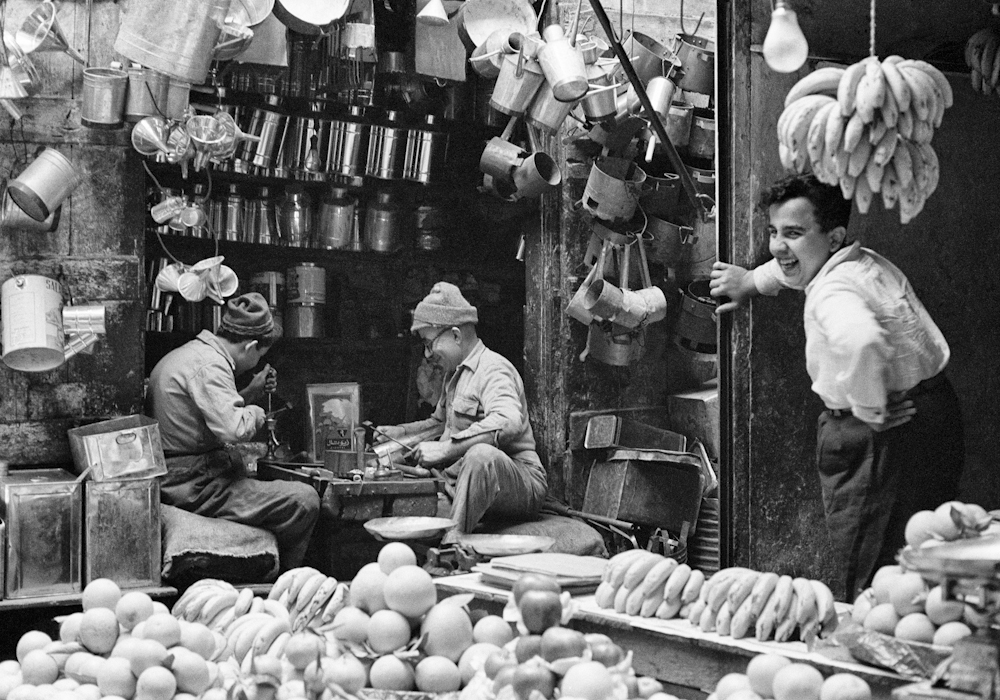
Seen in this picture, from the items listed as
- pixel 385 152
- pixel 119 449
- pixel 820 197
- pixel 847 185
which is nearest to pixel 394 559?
pixel 847 185

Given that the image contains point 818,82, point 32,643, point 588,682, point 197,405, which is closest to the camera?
point 588,682

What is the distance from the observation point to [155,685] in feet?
7.86

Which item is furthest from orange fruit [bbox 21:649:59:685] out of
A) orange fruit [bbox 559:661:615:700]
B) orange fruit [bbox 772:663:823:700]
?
orange fruit [bbox 772:663:823:700]

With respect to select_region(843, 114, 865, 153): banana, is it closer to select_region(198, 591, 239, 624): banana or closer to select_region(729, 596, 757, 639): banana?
select_region(729, 596, 757, 639): banana

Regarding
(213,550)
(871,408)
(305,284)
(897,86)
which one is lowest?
(213,550)

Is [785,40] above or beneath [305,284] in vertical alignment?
above

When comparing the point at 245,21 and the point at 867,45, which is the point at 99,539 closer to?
the point at 245,21

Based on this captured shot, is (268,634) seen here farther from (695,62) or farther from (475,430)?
(695,62)

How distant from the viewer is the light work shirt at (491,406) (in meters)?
6.14

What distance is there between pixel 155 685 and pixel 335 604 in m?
0.40

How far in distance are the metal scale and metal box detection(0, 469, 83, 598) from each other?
4.20 meters

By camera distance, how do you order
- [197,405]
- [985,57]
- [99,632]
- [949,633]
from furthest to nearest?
1. [197,405]
2. [985,57]
3. [99,632]
4. [949,633]

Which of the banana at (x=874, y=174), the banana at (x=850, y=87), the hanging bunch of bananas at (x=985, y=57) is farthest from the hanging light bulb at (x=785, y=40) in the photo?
the hanging bunch of bananas at (x=985, y=57)

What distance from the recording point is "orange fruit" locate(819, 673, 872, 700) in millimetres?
2031
